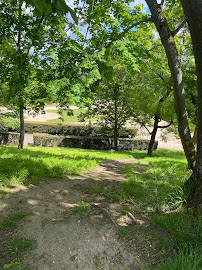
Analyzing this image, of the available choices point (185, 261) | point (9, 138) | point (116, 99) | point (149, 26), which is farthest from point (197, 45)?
point (9, 138)

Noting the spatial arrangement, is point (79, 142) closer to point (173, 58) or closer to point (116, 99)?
point (116, 99)

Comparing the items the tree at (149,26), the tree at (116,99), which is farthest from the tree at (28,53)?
the tree at (116,99)

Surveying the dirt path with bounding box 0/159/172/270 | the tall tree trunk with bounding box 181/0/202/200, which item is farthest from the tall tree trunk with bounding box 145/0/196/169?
the dirt path with bounding box 0/159/172/270

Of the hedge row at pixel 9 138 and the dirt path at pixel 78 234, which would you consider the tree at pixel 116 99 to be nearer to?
the hedge row at pixel 9 138

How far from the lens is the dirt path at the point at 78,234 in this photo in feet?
6.98

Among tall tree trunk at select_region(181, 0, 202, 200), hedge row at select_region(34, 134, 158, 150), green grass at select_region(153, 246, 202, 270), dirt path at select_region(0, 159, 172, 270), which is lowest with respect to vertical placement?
dirt path at select_region(0, 159, 172, 270)

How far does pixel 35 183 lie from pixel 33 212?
1389 mm

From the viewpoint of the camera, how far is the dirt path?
2129 millimetres

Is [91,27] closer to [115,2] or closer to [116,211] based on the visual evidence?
[115,2]

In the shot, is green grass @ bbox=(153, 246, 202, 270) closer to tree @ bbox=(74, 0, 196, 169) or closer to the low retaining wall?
tree @ bbox=(74, 0, 196, 169)

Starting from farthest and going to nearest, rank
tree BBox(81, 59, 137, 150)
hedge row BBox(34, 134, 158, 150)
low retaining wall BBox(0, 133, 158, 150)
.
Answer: hedge row BBox(34, 134, 158, 150), low retaining wall BBox(0, 133, 158, 150), tree BBox(81, 59, 137, 150)

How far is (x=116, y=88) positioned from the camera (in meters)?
15.4

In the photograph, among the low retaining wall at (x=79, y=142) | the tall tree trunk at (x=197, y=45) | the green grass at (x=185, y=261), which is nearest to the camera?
the green grass at (x=185, y=261)

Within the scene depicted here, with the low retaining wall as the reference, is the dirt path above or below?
below
